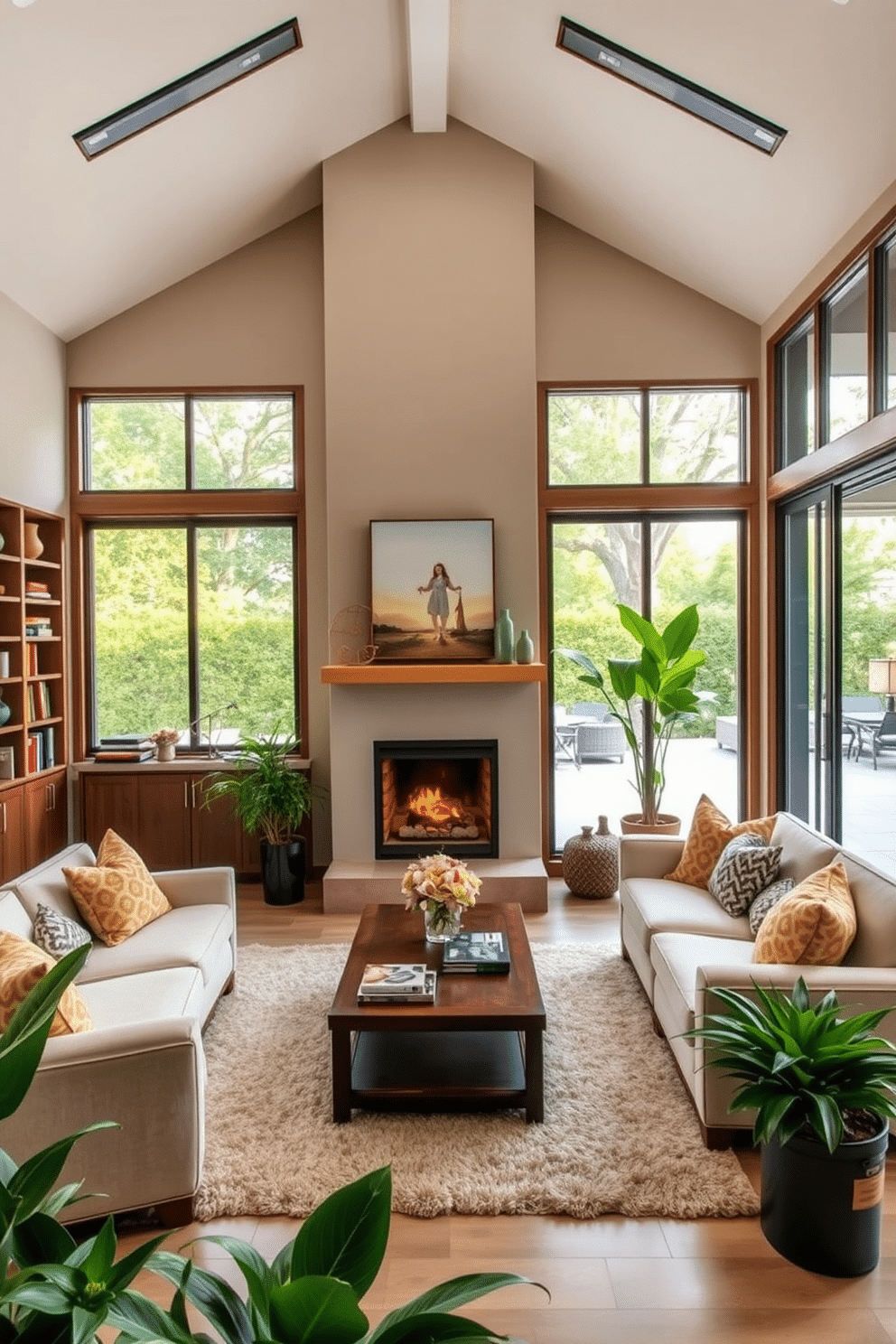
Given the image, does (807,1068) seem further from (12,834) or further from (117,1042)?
(12,834)

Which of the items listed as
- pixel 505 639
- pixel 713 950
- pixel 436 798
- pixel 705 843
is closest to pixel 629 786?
pixel 436 798

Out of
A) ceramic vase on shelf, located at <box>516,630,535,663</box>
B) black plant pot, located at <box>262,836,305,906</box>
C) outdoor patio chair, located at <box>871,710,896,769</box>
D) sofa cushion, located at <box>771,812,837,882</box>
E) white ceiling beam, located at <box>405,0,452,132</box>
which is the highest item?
white ceiling beam, located at <box>405,0,452,132</box>

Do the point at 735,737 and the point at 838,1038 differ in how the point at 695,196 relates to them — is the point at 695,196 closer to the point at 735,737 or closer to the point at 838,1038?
the point at 735,737

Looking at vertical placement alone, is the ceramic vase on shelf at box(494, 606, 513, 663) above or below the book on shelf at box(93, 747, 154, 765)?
above

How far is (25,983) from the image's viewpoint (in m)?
2.57

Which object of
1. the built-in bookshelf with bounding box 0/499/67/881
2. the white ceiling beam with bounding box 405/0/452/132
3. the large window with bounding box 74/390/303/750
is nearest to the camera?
the white ceiling beam with bounding box 405/0/452/132

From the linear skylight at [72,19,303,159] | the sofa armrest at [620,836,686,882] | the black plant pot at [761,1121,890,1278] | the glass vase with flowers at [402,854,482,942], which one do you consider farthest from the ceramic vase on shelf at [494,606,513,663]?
→ the black plant pot at [761,1121,890,1278]

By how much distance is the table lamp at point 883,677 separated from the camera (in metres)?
4.32

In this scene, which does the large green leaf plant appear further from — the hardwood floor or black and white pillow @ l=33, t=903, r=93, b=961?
black and white pillow @ l=33, t=903, r=93, b=961

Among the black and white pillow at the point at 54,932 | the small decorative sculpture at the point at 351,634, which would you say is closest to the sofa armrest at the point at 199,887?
the black and white pillow at the point at 54,932

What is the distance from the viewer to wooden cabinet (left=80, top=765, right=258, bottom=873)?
610 cm

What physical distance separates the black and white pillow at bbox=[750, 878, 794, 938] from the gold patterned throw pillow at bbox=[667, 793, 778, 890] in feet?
1.83

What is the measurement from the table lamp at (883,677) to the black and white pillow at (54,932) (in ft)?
11.7

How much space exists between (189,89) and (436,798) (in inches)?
163
